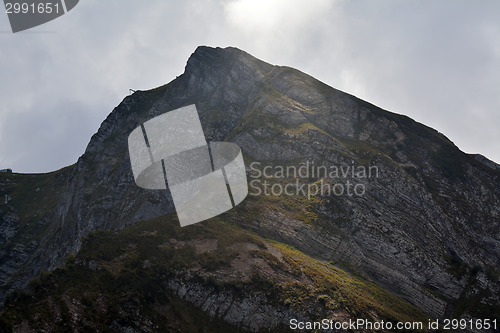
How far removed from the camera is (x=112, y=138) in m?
135

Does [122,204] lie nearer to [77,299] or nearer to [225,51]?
[77,299]

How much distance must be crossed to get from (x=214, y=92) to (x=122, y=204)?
197ft

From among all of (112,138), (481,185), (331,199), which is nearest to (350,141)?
(331,199)

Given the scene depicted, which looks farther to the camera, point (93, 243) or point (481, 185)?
point (481, 185)

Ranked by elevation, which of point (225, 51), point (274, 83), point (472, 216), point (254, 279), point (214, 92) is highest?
point (225, 51)

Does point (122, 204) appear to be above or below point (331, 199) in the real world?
below

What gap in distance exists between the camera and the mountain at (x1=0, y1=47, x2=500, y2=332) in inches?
1983

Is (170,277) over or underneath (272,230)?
underneath

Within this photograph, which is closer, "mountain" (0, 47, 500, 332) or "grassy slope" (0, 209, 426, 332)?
"grassy slope" (0, 209, 426, 332)

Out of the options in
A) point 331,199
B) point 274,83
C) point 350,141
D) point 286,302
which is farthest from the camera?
point 274,83

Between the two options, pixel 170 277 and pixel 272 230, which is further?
pixel 272 230

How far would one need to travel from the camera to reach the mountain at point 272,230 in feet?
165

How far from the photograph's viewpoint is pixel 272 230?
238 ft

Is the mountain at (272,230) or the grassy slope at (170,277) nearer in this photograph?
the grassy slope at (170,277)
